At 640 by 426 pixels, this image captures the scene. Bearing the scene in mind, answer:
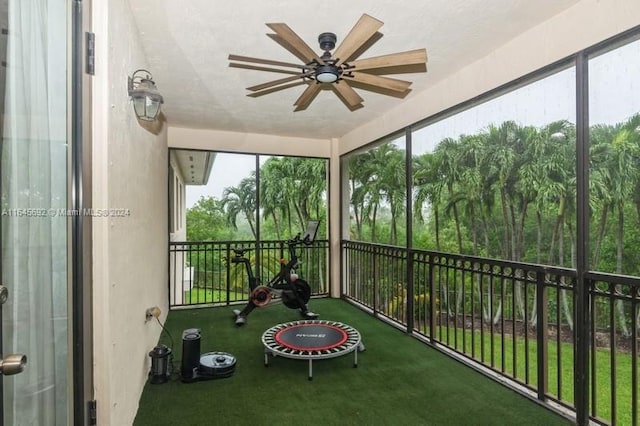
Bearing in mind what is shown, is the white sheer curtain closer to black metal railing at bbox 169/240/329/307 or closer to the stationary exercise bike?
the stationary exercise bike

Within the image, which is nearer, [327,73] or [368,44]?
[368,44]

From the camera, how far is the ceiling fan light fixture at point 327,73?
233cm

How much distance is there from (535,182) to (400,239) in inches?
77.9

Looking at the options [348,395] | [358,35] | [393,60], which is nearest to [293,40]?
[358,35]

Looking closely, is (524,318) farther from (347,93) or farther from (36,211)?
(36,211)

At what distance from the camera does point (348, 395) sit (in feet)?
8.86

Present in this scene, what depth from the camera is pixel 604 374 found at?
2.53 meters

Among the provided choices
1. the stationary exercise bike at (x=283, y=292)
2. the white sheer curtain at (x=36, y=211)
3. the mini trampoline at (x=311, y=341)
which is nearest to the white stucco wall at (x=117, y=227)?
the white sheer curtain at (x=36, y=211)

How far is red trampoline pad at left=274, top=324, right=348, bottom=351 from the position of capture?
10.4 feet

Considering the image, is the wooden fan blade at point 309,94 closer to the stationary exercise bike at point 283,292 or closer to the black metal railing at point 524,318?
the black metal railing at point 524,318

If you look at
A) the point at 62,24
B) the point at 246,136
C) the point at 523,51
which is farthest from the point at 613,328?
the point at 246,136

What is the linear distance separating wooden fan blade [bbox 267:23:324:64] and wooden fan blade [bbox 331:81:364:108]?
50cm

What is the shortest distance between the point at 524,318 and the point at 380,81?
7.32 ft

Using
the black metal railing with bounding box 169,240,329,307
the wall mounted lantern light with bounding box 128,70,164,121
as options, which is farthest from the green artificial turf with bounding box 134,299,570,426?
the wall mounted lantern light with bounding box 128,70,164,121
